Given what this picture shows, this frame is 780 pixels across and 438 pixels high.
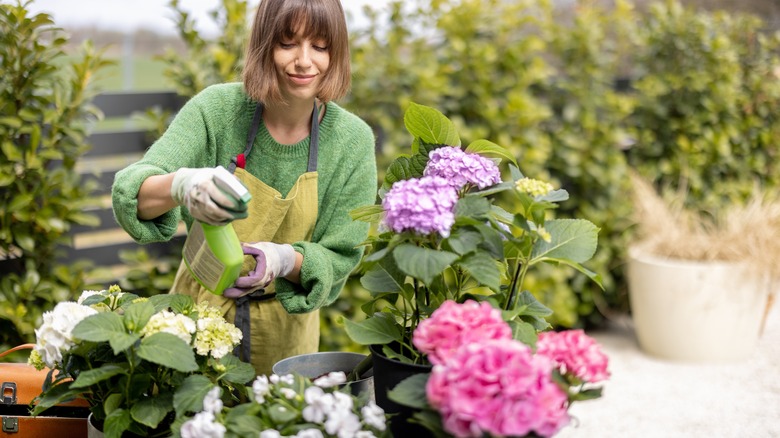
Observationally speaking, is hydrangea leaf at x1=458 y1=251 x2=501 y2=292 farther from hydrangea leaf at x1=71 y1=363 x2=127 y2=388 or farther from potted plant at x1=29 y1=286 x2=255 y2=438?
hydrangea leaf at x1=71 y1=363 x2=127 y2=388

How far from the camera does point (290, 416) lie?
3.29ft

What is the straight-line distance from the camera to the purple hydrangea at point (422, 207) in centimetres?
105

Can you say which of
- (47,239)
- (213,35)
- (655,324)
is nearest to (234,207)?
(47,239)

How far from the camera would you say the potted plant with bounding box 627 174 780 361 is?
3391mm

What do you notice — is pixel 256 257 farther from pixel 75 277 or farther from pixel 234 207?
pixel 75 277

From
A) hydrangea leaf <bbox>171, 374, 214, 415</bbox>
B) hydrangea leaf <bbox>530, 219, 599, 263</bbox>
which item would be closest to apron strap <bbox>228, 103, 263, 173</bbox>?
hydrangea leaf <bbox>171, 374, 214, 415</bbox>

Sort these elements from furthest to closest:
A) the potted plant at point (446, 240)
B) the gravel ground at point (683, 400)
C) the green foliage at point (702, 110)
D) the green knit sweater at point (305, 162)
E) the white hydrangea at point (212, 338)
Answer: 1. the green foliage at point (702, 110)
2. the gravel ground at point (683, 400)
3. the green knit sweater at point (305, 162)
4. the white hydrangea at point (212, 338)
5. the potted plant at point (446, 240)

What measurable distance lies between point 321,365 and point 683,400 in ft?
7.70

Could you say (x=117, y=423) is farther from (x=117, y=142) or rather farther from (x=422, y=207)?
(x=117, y=142)

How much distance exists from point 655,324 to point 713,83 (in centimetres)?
130

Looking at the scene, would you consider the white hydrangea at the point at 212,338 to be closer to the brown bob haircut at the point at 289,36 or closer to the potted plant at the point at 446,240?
the potted plant at the point at 446,240

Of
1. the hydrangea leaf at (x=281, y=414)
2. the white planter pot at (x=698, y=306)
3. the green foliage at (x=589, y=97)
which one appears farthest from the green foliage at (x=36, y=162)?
the white planter pot at (x=698, y=306)

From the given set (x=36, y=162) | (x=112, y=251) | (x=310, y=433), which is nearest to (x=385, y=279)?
(x=310, y=433)

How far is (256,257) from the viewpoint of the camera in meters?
1.39
